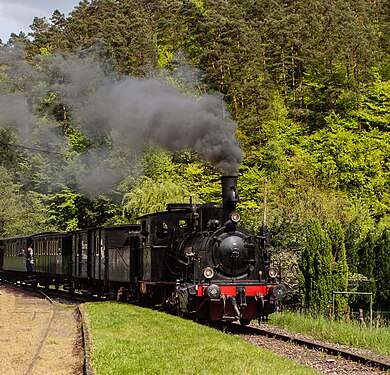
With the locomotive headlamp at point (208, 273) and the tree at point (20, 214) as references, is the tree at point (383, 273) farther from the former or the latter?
the tree at point (20, 214)

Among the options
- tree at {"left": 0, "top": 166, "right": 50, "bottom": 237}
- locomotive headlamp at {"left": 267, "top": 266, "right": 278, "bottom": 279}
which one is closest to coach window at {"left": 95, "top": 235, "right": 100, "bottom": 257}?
locomotive headlamp at {"left": 267, "top": 266, "right": 278, "bottom": 279}

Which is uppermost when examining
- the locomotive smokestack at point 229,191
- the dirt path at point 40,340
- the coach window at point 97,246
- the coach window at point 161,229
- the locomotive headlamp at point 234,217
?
the locomotive smokestack at point 229,191

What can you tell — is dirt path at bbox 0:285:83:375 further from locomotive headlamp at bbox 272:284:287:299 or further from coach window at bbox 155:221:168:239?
locomotive headlamp at bbox 272:284:287:299

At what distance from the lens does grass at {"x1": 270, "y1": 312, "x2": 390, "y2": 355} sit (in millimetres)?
12344

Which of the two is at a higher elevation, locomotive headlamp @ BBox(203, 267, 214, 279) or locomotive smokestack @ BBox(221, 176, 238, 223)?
locomotive smokestack @ BBox(221, 176, 238, 223)

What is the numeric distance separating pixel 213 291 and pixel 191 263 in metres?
1.39

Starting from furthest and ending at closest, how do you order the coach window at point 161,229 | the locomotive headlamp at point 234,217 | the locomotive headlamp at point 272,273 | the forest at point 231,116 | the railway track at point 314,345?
the forest at point 231,116 < the coach window at point 161,229 < the locomotive headlamp at point 272,273 < the locomotive headlamp at point 234,217 < the railway track at point 314,345

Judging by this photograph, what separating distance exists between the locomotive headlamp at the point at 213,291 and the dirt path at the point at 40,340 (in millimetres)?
2873

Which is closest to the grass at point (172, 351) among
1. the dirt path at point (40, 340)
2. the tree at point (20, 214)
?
the dirt path at point (40, 340)

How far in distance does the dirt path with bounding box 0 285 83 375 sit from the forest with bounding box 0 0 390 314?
6.78 m

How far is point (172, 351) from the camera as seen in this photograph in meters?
10.8

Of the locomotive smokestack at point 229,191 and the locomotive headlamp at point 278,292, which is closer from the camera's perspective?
the locomotive headlamp at point 278,292

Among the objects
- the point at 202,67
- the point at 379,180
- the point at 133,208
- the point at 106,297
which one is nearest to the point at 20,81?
the point at 202,67

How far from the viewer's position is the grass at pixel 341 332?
1234 centimetres
